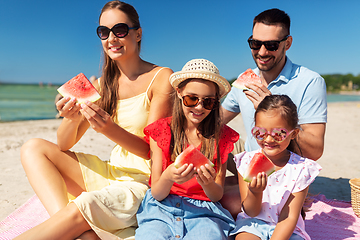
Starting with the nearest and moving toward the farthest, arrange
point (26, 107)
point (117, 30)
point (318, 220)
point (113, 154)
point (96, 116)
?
point (96, 116), point (117, 30), point (113, 154), point (318, 220), point (26, 107)

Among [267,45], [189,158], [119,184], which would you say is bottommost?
[119,184]

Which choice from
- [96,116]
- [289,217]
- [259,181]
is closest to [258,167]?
[259,181]

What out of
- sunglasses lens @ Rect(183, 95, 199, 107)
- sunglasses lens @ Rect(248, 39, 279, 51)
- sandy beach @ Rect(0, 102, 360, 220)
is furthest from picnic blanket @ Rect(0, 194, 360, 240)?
sunglasses lens @ Rect(183, 95, 199, 107)

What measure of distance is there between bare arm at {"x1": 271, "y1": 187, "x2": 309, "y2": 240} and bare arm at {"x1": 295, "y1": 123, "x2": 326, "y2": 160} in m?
0.82

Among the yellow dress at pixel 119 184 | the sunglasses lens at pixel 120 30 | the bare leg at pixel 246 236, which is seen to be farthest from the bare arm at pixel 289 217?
the sunglasses lens at pixel 120 30

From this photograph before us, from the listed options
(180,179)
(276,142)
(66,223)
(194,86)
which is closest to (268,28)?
(194,86)

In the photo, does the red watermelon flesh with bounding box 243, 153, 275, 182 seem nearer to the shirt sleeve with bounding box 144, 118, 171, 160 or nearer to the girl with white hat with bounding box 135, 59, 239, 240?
the girl with white hat with bounding box 135, 59, 239, 240

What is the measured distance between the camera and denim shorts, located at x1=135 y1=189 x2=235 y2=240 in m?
2.58

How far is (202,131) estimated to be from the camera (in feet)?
10.2

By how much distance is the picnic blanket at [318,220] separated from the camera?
3.53 m

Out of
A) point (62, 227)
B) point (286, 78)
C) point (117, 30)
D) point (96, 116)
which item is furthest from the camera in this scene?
point (286, 78)

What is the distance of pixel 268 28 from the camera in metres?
3.74

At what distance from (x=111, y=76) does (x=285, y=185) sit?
2505 mm

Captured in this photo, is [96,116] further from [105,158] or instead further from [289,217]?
[105,158]
